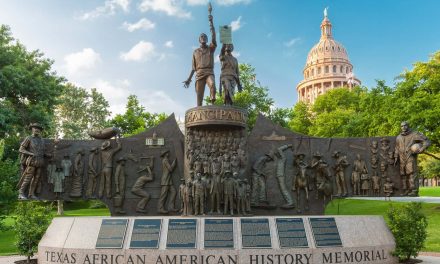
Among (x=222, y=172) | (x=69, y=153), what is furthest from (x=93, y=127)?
(x=222, y=172)

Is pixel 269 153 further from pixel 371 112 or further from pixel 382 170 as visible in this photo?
pixel 371 112

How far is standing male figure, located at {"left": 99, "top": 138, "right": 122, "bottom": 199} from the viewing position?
16.0 meters

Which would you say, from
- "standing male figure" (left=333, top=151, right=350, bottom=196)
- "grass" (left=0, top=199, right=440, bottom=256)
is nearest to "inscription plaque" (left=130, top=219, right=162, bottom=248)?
"grass" (left=0, top=199, right=440, bottom=256)

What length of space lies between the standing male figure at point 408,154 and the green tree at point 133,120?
26.1m

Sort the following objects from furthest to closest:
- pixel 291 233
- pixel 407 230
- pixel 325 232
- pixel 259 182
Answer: pixel 259 182 < pixel 407 230 < pixel 325 232 < pixel 291 233

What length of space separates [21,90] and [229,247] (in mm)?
20867

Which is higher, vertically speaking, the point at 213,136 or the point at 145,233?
the point at 213,136

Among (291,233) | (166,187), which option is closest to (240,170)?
(166,187)

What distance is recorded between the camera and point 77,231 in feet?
37.8

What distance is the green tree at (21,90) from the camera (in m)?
25.1

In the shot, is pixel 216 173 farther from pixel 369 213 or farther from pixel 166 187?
pixel 369 213

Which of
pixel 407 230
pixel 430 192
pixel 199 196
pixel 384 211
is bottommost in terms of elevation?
pixel 384 211

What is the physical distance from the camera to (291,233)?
36.8ft

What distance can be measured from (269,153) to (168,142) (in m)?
3.87
